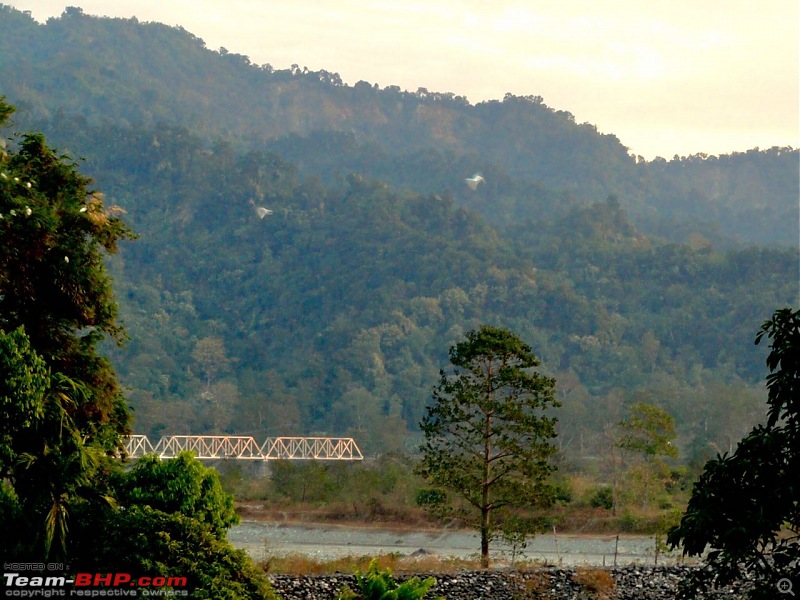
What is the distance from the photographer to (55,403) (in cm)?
1409

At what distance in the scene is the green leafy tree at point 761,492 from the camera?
34.7 feet

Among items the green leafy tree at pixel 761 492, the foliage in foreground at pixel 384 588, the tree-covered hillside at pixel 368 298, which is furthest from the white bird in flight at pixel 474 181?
the green leafy tree at pixel 761 492

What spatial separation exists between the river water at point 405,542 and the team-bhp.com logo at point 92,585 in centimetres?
1665

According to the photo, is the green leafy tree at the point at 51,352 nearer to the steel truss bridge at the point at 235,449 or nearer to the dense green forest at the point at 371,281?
the steel truss bridge at the point at 235,449

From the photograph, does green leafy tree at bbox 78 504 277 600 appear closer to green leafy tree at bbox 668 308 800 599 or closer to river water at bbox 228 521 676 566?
green leafy tree at bbox 668 308 800 599

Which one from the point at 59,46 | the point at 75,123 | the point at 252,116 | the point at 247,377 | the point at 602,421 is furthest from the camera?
the point at 252,116

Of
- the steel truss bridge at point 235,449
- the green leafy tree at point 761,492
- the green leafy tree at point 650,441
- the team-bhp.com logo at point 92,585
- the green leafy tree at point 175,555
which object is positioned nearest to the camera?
the green leafy tree at point 761,492

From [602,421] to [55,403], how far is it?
54261mm

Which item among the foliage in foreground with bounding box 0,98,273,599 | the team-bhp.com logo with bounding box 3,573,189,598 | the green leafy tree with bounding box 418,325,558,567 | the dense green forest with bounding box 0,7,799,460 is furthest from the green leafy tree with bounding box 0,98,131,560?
the dense green forest with bounding box 0,7,799,460

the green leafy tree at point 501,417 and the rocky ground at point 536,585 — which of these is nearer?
the rocky ground at point 536,585

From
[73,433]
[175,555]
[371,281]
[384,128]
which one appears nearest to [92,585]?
[175,555]

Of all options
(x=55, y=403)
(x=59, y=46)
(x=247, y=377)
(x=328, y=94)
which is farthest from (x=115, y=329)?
(x=328, y=94)

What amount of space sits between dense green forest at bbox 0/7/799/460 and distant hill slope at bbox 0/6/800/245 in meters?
0.71

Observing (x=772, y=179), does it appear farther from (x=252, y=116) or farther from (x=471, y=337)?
(x=471, y=337)
